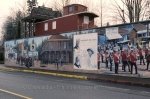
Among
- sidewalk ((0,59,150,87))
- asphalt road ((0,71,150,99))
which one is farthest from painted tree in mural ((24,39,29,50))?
asphalt road ((0,71,150,99))

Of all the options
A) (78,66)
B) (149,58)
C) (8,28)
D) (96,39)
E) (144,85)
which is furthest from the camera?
(8,28)

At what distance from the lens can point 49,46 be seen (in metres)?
35.8

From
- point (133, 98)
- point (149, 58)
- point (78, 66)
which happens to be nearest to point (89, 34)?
point (78, 66)

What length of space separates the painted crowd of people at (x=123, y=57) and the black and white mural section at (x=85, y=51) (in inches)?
33.5

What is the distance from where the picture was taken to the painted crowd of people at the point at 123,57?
909 inches

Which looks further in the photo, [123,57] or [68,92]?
[123,57]

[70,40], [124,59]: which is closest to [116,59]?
[124,59]

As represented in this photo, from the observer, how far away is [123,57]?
2483 centimetres

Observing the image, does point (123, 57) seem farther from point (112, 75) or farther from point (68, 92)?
point (68, 92)

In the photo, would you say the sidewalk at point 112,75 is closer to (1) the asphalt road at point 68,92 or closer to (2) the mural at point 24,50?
(1) the asphalt road at point 68,92

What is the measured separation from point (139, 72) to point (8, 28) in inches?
3146

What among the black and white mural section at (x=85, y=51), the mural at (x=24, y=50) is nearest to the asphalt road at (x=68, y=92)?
the black and white mural section at (x=85, y=51)

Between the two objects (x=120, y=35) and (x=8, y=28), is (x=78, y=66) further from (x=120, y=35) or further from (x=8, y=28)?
(x=8, y=28)

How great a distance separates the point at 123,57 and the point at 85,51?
5.23m
